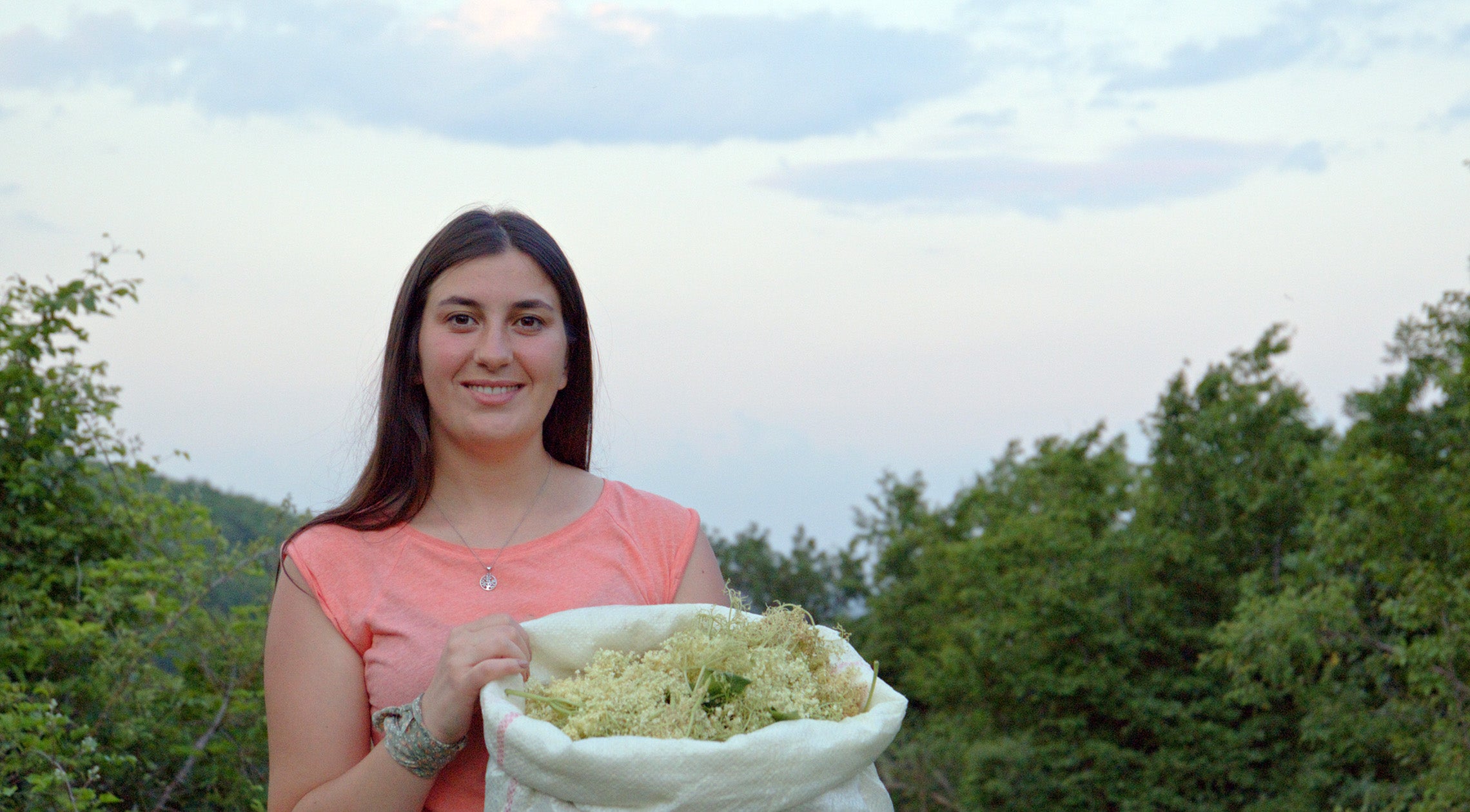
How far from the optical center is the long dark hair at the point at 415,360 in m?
2.44

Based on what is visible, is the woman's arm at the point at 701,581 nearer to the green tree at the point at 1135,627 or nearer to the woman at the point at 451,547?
the woman at the point at 451,547

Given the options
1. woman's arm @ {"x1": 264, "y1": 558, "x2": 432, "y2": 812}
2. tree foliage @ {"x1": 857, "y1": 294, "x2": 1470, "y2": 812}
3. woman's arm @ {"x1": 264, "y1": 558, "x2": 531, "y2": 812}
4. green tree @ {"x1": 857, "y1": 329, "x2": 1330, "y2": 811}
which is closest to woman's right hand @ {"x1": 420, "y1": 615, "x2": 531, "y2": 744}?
woman's arm @ {"x1": 264, "y1": 558, "x2": 531, "y2": 812}

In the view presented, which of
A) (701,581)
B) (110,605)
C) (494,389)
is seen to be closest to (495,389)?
(494,389)

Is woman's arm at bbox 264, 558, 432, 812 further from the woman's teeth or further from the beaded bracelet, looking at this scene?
the woman's teeth

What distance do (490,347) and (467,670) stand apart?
1.99ft

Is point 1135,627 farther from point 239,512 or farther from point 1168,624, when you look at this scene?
point 239,512

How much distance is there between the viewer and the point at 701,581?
2.56 metres

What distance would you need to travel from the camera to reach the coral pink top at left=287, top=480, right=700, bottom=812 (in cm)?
226

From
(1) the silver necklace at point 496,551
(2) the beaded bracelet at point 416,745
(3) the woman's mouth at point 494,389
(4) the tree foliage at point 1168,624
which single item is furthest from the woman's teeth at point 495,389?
(4) the tree foliage at point 1168,624

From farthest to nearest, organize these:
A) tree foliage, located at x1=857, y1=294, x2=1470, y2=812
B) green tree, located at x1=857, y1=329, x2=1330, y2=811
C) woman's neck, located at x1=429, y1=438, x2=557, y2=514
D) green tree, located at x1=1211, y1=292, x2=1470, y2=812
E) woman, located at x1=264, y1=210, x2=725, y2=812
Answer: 1. green tree, located at x1=857, y1=329, x2=1330, y2=811
2. tree foliage, located at x1=857, y1=294, x2=1470, y2=812
3. green tree, located at x1=1211, y1=292, x2=1470, y2=812
4. woman's neck, located at x1=429, y1=438, x2=557, y2=514
5. woman, located at x1=264, y1=210, x2=725, y2=812

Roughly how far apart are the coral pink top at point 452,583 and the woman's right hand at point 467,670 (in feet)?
0.62

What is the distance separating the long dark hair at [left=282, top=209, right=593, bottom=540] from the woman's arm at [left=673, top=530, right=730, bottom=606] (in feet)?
1.31

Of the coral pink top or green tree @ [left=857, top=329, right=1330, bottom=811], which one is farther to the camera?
green tree @ [left=857, top=329, right=1330, bottom=811]

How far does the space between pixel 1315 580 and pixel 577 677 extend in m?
11.4
